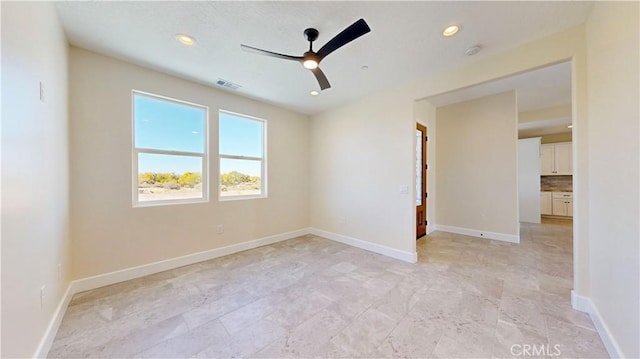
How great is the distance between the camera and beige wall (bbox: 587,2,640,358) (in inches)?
53.3

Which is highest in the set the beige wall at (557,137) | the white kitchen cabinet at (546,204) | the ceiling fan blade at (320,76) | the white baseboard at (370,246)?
the beige wall at (557,137)

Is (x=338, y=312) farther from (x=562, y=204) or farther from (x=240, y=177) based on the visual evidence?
(x=562, y=204)

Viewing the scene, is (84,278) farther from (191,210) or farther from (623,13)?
(623,13)

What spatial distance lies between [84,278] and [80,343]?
1.16m

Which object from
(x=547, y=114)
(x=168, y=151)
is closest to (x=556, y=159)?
(x=547, y=114)

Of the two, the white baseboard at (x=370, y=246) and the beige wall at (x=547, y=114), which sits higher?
the beige wall at (x=547, y=114)

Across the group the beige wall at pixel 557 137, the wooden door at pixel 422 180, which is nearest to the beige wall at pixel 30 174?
the wooden door at pixel 422 180

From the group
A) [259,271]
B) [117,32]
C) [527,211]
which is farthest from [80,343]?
[527,211]

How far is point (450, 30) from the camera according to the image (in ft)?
7.14

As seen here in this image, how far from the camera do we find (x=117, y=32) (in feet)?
7.30

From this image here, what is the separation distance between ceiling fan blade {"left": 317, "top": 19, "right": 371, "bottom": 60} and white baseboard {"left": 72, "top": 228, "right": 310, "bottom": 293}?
10.6ft

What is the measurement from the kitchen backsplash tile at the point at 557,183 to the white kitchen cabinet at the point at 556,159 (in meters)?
0.27

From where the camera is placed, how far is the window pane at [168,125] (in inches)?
117

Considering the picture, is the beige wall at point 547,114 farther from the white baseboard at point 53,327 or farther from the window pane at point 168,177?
the white baseboard at point 53,327
